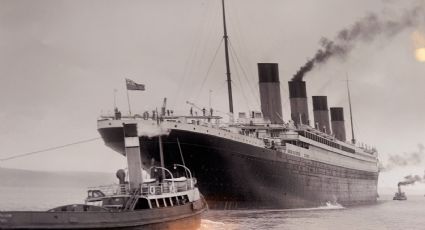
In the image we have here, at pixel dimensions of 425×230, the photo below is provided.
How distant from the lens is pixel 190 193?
2794 centimetres

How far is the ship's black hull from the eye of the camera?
135 feet

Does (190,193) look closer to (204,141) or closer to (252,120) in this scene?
(204,141)

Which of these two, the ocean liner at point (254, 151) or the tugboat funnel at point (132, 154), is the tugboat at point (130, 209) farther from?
the ocean liner at point (254, 151)

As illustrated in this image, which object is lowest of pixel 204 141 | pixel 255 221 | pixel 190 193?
pixel 255 221

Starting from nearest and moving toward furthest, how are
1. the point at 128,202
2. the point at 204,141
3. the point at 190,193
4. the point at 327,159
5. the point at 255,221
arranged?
the point at 128,202, the point at 190,193, the point at 255,221, the point at 204,141, the point at 327,159

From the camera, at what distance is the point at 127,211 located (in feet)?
68.8

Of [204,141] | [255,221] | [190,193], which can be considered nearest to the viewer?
[190,193]

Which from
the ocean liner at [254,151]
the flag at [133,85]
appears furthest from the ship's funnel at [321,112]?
the flag at [133,85]

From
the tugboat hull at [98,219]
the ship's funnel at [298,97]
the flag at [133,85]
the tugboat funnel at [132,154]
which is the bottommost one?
the tugboat hull at [98,219]

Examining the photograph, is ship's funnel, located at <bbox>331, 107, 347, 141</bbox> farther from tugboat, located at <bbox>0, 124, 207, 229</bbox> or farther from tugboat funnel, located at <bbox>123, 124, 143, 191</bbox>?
tugboat funnel, located at <bbox>123, 124, 143, 191</bbox>

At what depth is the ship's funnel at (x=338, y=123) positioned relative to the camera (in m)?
81.3

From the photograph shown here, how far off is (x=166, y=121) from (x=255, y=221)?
32.3 feet

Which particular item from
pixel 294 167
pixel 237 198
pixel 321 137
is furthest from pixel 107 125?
pixel 321 137

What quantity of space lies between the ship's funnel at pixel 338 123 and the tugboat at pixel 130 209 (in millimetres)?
54422
